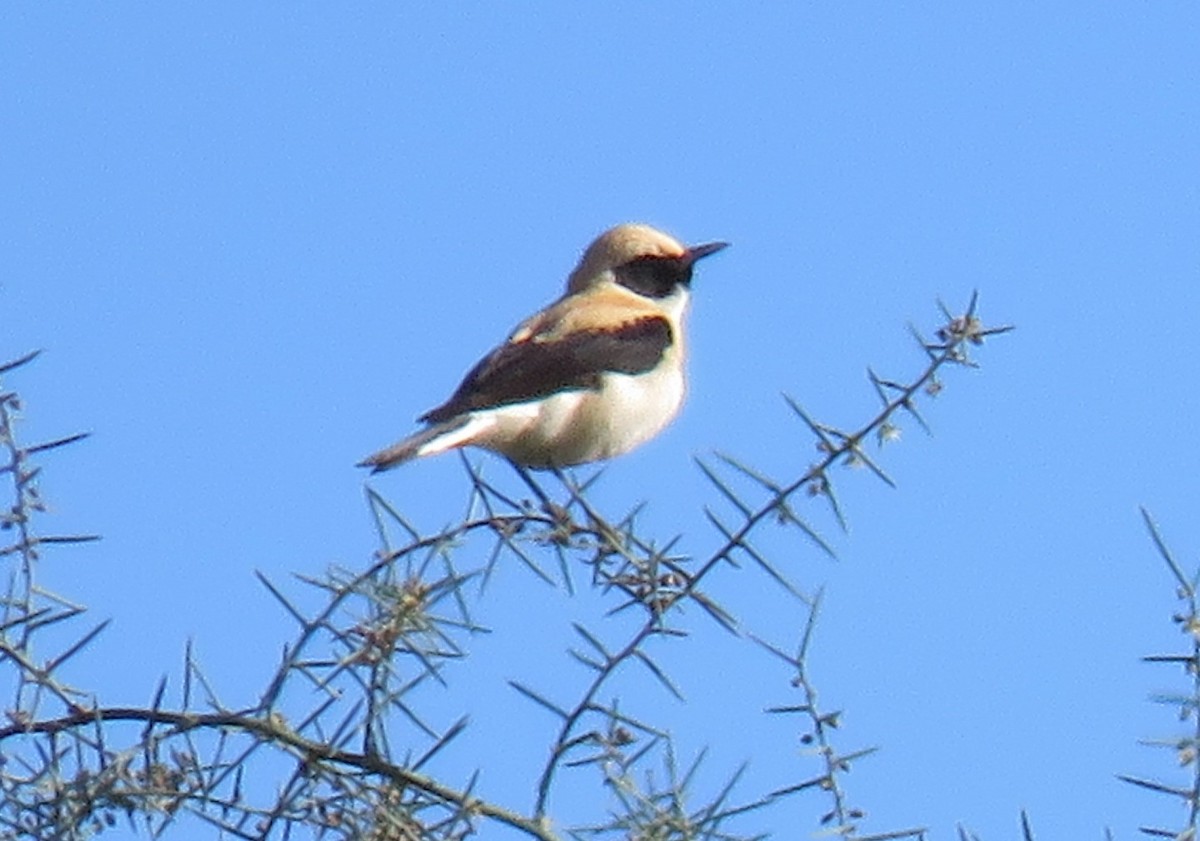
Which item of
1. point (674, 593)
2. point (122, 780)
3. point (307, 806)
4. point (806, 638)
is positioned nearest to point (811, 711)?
point (806, 638)

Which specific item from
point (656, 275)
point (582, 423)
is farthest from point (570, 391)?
point (656, 275)

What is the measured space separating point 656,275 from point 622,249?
0.17 meters

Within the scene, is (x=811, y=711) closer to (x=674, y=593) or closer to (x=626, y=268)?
(x=674, y=593)

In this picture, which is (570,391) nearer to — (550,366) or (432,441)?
(550,366)

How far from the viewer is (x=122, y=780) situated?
8.41 ft

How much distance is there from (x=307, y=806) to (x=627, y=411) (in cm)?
386

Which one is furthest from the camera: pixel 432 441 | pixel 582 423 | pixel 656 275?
pixel 656 275

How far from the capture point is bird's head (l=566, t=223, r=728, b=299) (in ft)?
25.2

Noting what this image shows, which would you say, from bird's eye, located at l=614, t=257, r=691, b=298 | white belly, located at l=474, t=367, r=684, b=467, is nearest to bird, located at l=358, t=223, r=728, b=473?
white belly, located at l=474, t=367, r=684, b=467

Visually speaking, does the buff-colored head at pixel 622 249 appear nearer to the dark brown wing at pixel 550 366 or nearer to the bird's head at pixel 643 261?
the bird's head at pixel 643 261

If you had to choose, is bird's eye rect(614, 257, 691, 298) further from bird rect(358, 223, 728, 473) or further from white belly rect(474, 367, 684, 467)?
white belly rect(474, 367, 684, 467)

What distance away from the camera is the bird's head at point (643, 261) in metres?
7.67

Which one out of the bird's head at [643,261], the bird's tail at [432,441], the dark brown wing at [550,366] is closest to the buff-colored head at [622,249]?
the bird's head at [643,261]

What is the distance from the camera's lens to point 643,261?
7.71m
